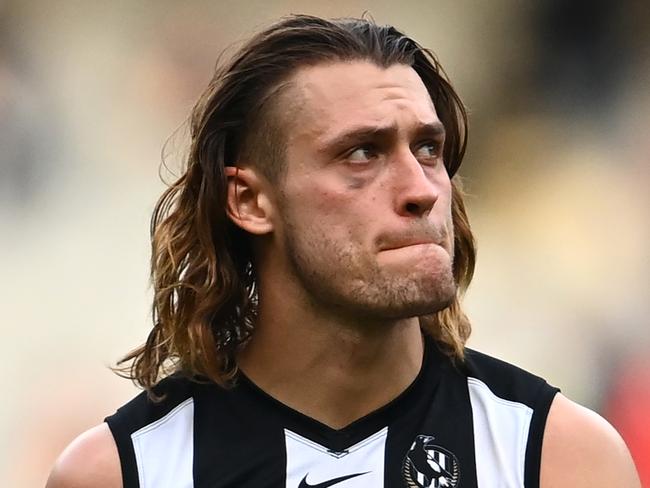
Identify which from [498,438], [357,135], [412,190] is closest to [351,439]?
[498,438]

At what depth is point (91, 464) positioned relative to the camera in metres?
2.68

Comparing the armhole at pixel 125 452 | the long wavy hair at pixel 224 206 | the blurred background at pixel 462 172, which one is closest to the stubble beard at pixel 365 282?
the long wavy hair at pixel 224 206

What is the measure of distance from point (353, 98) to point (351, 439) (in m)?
0.76

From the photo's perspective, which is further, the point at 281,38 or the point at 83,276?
the point at 83,276

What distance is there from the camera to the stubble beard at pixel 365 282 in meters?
2.53

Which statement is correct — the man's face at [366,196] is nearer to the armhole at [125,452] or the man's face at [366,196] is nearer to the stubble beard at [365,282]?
the stubble beard at [365,282]

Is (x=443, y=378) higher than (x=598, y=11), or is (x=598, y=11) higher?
(x=598, y=11)

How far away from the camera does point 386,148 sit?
105 inches

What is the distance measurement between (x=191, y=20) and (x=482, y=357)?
129 inches

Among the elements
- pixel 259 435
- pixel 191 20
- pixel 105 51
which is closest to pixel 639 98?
pixel 191 20

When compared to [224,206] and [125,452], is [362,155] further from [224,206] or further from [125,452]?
[125,452]

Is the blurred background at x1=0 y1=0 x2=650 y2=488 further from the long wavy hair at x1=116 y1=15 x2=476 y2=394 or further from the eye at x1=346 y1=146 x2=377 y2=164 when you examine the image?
the eye at x1=346 y1=146 x2=377 y2=164

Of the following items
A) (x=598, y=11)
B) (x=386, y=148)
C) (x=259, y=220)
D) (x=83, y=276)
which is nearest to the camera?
(x=386, y=148)

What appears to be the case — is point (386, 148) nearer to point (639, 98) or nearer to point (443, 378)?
point (443, 378)
